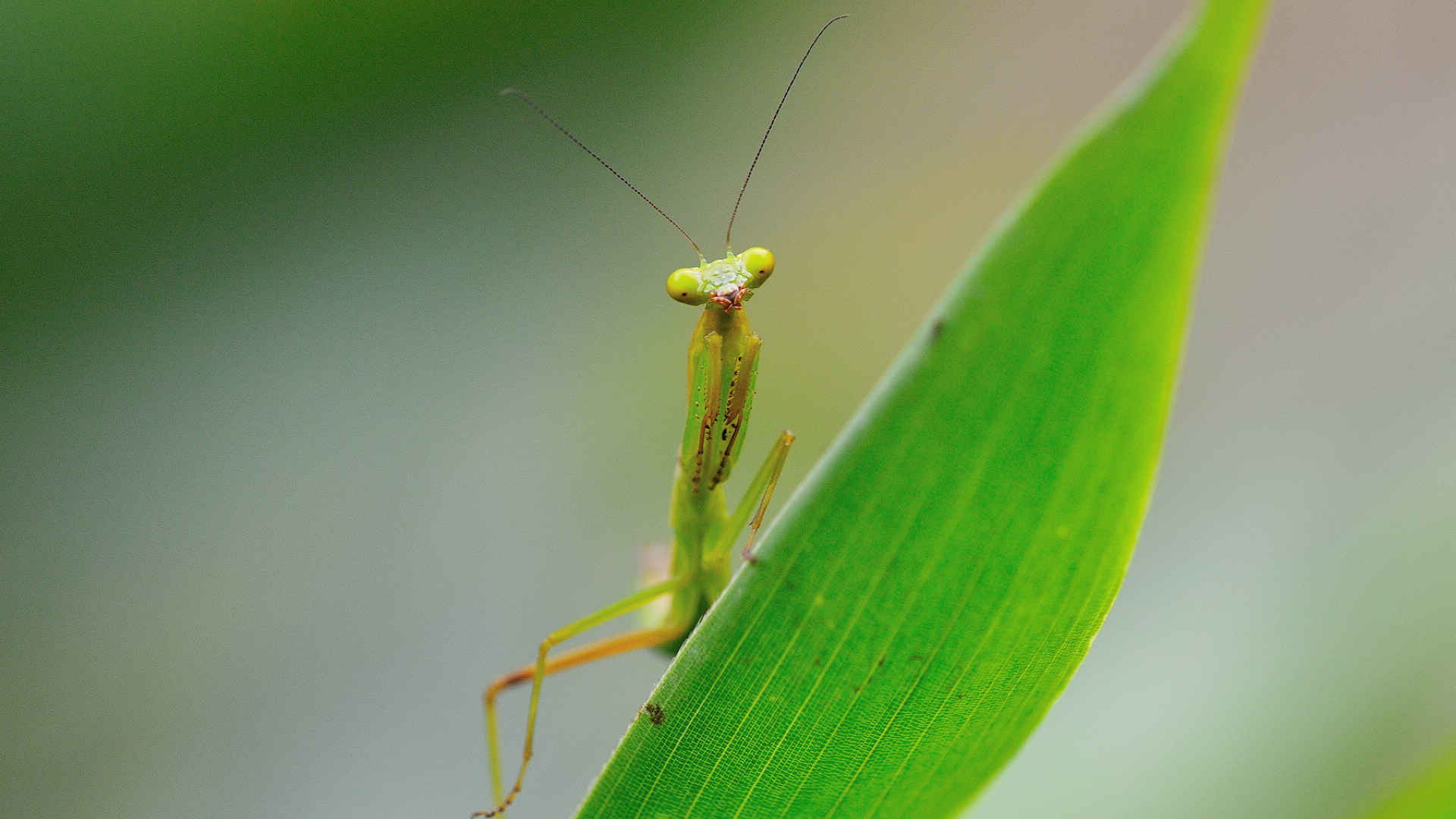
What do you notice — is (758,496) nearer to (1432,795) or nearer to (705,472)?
(705,472)

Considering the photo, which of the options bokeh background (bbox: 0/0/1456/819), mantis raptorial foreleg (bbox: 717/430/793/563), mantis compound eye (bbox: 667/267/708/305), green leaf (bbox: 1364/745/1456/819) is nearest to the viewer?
green leaf (bbox: 1364/745/1456/819)

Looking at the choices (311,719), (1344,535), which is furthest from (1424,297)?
(311,719)

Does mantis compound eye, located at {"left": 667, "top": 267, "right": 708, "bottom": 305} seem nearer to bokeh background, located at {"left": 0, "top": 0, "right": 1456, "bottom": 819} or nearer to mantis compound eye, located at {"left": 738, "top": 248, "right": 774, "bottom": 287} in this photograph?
mantis compound eye, located at {"left": 738, "top": 248, "right": 774, "bottom": 287}

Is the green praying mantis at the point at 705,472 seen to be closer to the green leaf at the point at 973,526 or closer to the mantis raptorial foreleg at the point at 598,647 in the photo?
the mantis raptorial foreleg at the point at 598,647

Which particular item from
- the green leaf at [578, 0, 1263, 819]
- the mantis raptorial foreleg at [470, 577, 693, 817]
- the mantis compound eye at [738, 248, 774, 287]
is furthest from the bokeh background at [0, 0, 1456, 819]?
the green leaf at [578, 0, 1263, 819]

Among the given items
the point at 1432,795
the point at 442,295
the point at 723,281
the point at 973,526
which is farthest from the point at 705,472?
the point at 442,295

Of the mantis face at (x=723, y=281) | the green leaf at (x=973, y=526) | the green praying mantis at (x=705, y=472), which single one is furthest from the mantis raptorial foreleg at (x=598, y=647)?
the green leaf at (x=973, y=526)
